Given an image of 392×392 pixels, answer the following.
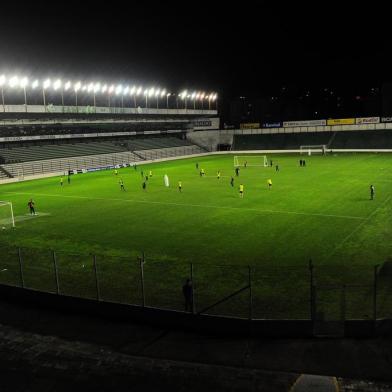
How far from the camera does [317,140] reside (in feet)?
298

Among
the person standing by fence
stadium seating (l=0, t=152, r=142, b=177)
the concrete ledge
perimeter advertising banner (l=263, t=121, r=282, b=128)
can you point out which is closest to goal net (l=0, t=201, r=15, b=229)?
the concrete ledge

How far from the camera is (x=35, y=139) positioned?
245ft

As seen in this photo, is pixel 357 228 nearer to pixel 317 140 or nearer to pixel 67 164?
pixel 67 164

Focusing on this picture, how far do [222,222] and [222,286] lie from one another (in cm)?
1142

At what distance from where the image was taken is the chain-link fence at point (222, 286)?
43.1 feet

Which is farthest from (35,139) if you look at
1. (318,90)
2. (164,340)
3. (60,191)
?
(318,90)

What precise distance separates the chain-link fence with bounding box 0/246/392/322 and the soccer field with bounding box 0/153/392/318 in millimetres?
452

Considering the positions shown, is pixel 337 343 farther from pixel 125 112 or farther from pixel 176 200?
pixel 125 112

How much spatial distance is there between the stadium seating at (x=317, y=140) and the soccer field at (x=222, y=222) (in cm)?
3975

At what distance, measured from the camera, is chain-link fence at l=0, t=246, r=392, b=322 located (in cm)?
1312

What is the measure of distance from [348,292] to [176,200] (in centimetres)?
2245

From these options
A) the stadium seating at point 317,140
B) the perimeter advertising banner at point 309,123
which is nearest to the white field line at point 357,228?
the stadium seating at point 317,140

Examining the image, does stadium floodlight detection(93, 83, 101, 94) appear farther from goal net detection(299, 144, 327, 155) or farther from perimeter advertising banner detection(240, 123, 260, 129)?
perimeter advertising banner detection(240, 123, 260, 129)

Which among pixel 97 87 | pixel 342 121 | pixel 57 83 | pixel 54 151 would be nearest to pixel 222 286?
pixel 57 83
